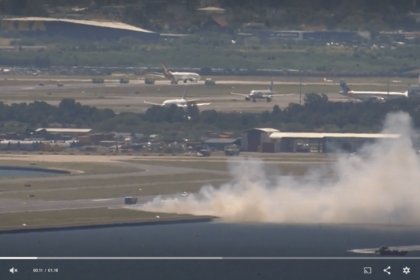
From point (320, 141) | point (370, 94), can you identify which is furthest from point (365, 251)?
point (370, 94)

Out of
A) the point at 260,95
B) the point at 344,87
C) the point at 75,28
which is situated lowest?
the point at 260,95

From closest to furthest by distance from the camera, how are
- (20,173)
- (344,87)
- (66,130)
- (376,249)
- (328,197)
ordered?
(376,249) < (328,197) < (20,173) < (66,130) < (344,87)

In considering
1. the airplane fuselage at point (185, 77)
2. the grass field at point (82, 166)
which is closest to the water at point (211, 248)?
the grass field at point (82, 166)

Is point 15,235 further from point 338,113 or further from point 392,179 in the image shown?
point 338,113

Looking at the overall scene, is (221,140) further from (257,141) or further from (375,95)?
(375,95)

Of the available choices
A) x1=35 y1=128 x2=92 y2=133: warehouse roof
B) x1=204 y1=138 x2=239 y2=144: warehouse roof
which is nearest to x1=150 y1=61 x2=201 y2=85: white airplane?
x1=35 y1=128 x2=92 y2=133: warehouse roof

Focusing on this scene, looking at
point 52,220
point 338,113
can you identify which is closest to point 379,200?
point 52,220

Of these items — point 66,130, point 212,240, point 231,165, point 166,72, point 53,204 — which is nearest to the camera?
point 212,240

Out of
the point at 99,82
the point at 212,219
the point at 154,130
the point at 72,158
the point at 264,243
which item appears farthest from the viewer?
the point at 99,82

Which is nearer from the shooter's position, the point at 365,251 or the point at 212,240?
the point at 365,251
